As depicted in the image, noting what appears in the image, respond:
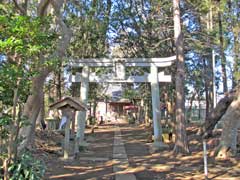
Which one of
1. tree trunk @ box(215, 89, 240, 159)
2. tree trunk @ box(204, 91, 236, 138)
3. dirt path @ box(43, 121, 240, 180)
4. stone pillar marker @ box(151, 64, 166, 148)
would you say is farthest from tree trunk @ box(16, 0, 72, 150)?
stone pillar marker @ box(151, 64, 166, 148)

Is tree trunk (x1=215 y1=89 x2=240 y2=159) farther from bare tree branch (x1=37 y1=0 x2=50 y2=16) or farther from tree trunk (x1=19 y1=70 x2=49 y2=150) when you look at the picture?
bare tree branch (x1=37 y1=0 x2=50 y2=16)

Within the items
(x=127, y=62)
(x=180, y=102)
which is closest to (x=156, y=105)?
(x=127, y=62)

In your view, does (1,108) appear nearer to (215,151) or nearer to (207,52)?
(215,151)

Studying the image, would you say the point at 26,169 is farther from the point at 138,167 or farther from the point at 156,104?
the point at 156,104

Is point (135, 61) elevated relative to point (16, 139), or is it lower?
elevated

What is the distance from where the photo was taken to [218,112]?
19.5 metres

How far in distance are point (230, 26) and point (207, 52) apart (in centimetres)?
734

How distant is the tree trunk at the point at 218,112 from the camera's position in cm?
1826

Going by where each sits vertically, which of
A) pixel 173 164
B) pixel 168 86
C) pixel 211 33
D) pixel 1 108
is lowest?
pixel 173 164

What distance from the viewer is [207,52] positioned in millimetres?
24203

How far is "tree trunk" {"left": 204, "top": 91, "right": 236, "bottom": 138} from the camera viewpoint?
18.3 meters

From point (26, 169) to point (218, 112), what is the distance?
1349cm

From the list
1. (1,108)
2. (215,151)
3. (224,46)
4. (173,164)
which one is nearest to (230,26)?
(224,46)

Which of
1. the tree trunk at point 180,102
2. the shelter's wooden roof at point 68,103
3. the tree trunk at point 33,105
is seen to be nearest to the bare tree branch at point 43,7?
the tree trunk at point 33,105
